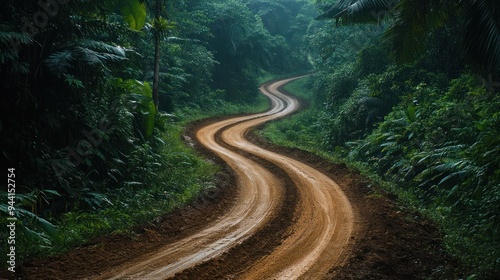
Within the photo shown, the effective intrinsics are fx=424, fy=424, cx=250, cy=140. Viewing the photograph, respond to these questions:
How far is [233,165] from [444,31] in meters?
10.6

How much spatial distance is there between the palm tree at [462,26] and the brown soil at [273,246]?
3492 millimetres

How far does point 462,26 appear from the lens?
7.89 meters

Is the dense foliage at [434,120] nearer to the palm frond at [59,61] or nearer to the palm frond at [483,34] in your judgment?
the palm frond at [483,34]

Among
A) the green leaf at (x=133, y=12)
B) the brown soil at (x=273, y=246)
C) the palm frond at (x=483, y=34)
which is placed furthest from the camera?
the green leaf at (x=133, y=12)

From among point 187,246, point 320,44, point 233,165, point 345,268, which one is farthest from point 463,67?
point 320,44

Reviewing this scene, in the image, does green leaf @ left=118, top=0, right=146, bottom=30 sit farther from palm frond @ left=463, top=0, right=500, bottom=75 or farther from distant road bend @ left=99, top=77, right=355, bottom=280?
palm frond @ left=463, top=0, right=500, bottom=75

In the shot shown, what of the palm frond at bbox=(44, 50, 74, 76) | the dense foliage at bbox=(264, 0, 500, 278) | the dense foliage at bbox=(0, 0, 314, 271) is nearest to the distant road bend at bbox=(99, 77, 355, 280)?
the dense foliage at bbox=(0, 0, 314, 271)

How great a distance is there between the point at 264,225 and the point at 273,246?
1.16 m

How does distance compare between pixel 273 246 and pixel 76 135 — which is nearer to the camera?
pixel 273 246

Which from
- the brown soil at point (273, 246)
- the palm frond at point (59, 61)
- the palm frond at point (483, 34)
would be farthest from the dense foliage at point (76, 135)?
the palm frond at point (483, 34)

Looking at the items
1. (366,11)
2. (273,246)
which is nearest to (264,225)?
(273,246)

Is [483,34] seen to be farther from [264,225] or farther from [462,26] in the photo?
[264,225]

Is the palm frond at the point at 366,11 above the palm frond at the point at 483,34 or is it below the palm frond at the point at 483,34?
above

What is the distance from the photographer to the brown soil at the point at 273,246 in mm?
6352
